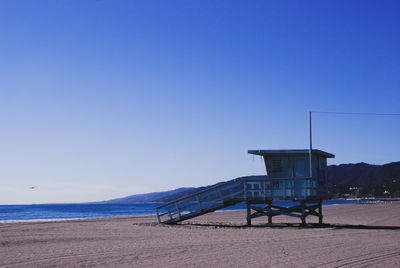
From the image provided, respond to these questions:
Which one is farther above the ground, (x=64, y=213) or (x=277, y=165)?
(x=277, y=165)

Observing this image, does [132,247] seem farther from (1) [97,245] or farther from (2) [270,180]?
(2) [270,180]

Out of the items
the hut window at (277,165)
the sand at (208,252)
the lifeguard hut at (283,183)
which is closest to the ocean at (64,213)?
the lifeguard hut at (283,183)

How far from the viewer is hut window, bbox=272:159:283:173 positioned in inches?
872

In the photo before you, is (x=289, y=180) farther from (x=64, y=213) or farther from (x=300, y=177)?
(x=64, y=213)

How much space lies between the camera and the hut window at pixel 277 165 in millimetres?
22141

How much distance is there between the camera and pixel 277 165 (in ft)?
72.8

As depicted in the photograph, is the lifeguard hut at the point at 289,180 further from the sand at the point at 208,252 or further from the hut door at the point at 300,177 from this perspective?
the sand at the point at 208,252

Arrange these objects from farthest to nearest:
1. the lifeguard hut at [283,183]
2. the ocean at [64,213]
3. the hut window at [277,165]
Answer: the ocean at [64,213], the hut window at [277,165], the lifeguard hut at [283,183]

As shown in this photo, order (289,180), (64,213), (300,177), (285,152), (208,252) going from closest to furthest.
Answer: (208,252), (300,177), (289,180), (285,152), (64,213)

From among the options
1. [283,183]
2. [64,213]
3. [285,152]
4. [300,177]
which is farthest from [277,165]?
[64,213]

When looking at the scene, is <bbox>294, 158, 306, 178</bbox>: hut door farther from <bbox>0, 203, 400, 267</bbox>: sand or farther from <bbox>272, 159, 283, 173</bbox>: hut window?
<bbox>0, 203, 400, 267</bbox>: sand

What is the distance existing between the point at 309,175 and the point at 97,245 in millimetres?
11828

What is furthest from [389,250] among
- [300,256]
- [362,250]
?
[300,256]

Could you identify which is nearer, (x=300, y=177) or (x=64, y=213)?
(x=300, y=177)
